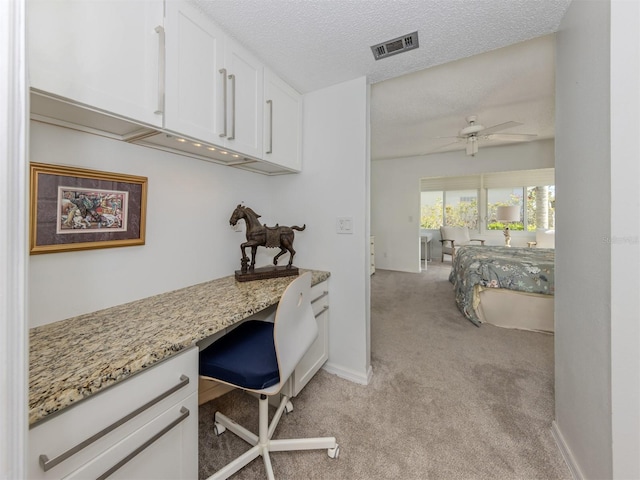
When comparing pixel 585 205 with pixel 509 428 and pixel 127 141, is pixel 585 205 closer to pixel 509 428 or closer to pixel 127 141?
pixel 509 428

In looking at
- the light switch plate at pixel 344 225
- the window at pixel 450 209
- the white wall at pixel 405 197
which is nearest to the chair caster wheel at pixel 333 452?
the light switch plate at pixel 344 225

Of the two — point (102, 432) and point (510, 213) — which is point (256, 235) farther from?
point (510, 213)

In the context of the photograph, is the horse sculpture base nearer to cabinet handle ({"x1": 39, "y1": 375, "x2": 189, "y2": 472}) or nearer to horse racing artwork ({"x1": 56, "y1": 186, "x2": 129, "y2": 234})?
horse racing artwork ({"x1": 56, "y1": 186, "x2": 129, "y2": 234})

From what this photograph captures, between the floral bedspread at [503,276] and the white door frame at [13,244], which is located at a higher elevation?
the white door frame at [13,244]

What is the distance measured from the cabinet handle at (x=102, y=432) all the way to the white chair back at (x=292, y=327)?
0.36m

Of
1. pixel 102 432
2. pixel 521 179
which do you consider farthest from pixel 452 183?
pixel 102 432

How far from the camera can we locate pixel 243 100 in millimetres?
1504

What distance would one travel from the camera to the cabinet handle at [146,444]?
0.72 meters

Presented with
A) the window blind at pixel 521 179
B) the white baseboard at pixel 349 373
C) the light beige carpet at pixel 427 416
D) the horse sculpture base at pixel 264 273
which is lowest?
the light beige carpet at pixel 427 416

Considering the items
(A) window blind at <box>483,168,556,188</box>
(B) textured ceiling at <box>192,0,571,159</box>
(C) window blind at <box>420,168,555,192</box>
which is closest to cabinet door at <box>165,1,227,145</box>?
(B) textured ceiling at <box>192,0,571,159</box>

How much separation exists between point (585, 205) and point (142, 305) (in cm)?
206

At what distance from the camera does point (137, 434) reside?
0.78 metres

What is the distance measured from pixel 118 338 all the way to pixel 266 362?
0.57m

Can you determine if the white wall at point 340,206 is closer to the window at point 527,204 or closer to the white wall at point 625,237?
the white wall at point 625,237
